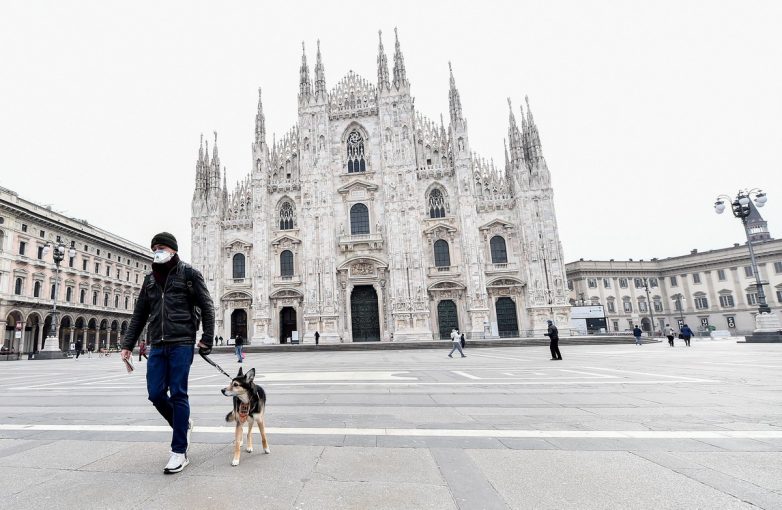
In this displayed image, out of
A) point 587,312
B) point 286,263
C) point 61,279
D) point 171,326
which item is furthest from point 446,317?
point 61,279

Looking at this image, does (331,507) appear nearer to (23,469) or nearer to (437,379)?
(23,469)

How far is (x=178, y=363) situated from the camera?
330 centimetres

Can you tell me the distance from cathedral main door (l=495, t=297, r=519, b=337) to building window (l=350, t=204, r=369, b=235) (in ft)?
39.9

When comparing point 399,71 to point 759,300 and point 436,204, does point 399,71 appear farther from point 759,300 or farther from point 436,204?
point 759,300

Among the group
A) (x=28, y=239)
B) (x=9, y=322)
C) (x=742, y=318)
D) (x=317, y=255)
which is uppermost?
(x=28, y=239)

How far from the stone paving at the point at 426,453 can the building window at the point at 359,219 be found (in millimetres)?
26501

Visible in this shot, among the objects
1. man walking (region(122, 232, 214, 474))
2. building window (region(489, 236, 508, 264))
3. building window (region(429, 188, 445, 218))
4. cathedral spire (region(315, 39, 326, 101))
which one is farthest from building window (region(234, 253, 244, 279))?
man walking (region(122, 232, 214, 474))

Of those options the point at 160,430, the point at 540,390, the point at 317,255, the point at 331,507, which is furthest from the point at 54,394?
the point at 317,255

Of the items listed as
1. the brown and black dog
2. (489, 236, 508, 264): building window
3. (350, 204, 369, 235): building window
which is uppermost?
(350, 204, 369, 235): building window

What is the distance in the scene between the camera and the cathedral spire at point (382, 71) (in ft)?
110

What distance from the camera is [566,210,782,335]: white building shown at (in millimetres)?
49688

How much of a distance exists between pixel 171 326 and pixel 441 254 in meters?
28.9

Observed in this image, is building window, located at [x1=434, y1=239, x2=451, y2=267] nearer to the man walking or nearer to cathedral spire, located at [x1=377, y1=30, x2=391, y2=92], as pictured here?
cathedral spire, located at [x1=377, y1=30, x2=391, y2=92]

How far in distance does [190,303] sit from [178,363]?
0.54 metres
